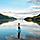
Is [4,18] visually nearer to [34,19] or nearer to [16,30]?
[16,30]

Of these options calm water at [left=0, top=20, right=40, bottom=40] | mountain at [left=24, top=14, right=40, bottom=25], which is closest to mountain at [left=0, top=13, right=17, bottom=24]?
calm water at [left=0, top=20, right=40, bottom=40]

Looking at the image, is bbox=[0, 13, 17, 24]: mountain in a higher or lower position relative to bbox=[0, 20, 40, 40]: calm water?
higher

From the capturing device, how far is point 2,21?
3.20 ft

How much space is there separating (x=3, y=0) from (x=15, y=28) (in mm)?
421

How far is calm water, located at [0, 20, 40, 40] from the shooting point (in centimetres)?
96

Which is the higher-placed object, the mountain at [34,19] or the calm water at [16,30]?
the mountain at [34,19]

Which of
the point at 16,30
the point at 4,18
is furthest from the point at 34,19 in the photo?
the point at 4,18

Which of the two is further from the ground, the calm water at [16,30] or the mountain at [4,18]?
the mountain at [4,18]

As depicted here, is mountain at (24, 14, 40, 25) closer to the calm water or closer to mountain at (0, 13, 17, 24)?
the calm water

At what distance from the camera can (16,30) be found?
97 cm

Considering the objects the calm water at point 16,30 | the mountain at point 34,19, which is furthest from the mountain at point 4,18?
the mountain at point 34,19

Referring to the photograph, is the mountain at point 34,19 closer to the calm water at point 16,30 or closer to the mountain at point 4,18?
the calm water at point 16,30

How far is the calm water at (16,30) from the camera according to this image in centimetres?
96

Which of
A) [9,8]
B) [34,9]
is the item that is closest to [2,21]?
[9,8]
